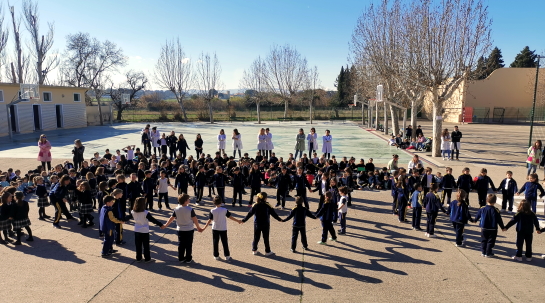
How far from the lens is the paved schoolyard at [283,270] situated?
568 centimetres

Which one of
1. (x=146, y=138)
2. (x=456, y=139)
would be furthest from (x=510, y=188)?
(x=146, y=138)

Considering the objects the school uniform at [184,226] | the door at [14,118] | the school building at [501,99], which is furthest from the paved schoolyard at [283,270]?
the school building at [501,99]

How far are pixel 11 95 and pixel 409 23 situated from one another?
30847 millimetres

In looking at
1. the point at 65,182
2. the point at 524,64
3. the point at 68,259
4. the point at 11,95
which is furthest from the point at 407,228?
the point at 524,64

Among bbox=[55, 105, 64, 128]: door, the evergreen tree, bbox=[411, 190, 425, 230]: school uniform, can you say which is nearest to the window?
bbox=[55, 105, 64, 128]: door

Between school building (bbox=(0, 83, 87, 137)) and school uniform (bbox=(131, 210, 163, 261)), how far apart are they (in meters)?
26.6

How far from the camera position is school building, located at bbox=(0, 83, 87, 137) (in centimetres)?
2998

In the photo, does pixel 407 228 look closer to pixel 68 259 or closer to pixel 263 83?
pixel 68 259

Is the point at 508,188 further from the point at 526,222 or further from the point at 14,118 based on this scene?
the point at 14,118

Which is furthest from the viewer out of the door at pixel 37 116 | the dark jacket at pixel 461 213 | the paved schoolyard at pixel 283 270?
the door at pixel 37 116

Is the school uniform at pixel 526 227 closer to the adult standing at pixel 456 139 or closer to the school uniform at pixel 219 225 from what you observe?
the school uniform at pixel 219 225

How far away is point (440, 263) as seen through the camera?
6.78 metres

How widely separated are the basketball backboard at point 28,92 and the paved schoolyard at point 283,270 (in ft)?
82.0

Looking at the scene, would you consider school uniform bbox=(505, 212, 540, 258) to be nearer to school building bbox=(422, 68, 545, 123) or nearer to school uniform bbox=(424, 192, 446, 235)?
school uniform bbox=(424, 192, 446, 235)
